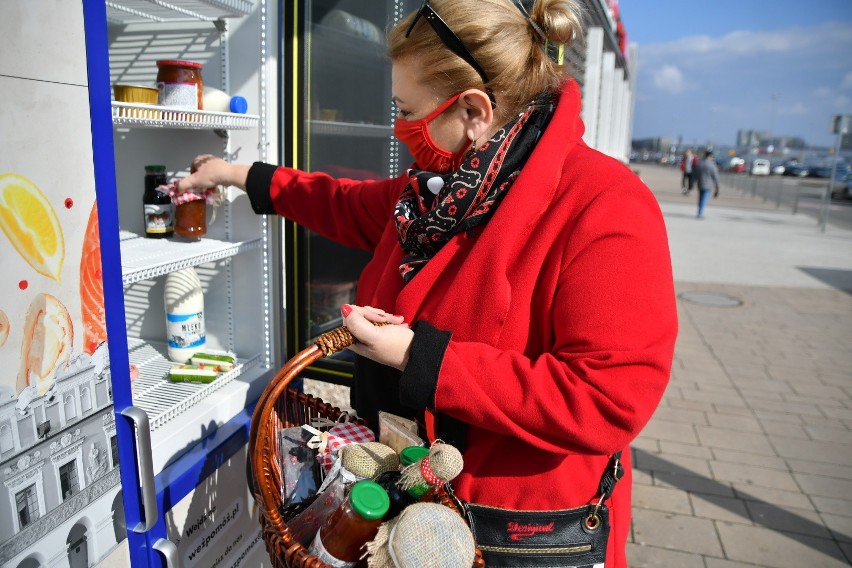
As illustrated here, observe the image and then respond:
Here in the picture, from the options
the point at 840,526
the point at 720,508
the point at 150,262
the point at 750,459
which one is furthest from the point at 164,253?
the point at 750,459

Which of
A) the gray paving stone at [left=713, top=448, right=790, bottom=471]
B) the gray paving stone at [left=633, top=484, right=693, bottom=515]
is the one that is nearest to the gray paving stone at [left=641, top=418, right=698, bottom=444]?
the gray paving stone at [left=713, top=448, right=790, bottom=471]

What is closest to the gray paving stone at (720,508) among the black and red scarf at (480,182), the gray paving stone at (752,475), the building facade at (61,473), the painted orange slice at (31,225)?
the gray paving stone at (752,475)

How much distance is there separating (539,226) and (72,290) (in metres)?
0.96

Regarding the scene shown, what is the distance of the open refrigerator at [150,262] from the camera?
1.11 meters

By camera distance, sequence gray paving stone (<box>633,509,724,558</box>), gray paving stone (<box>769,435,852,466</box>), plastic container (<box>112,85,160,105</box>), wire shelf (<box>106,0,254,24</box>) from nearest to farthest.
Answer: plastic container (<box>112,85,160,105</box>) → wire shelf (<box>106,0,254,24</box>) → gray paving stone (<box>633,509,724,558</box>) → gray paving stone (<box>769,435,852,466</box>)

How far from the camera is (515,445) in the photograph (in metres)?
1.45

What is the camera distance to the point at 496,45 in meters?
1.42

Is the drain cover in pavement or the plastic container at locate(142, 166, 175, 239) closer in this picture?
the plastic container at locate(142, 166, 175, 239)

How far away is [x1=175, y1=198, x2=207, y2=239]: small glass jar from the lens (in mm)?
2119

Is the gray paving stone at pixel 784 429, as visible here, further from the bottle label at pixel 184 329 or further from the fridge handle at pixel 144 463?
the fridge handle at pixel 144 463

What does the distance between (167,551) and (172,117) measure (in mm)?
1149

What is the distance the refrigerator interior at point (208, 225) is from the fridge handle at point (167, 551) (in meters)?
0.33

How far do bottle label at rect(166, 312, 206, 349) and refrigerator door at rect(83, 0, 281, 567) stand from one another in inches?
1.6

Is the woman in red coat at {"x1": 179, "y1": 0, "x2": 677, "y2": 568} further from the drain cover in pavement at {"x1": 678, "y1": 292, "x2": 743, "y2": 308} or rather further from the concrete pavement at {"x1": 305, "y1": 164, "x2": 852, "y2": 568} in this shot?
the drain cover in pavement at {"x1": 678, "y1": 292, "x2": 743, "y2": 308}
